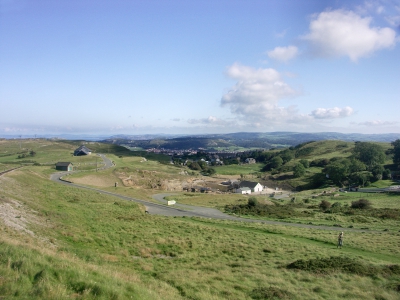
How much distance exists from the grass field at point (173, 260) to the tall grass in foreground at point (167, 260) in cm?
4

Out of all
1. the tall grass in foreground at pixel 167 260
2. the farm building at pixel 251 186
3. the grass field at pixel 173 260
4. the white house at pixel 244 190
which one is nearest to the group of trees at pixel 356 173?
the farm building at pixel 251 186

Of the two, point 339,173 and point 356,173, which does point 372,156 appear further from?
point 339,173

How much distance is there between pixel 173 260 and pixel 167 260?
39 centimetres

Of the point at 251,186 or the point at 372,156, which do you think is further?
the point at 372,156

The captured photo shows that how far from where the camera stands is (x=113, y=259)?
49.4ft

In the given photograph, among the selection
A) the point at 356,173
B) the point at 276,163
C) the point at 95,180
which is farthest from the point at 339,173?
the point at 95,180

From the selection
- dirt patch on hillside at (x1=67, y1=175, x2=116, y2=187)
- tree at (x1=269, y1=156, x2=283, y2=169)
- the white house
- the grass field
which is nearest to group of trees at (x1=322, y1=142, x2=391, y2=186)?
the white house

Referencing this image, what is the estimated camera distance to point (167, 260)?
16906mm

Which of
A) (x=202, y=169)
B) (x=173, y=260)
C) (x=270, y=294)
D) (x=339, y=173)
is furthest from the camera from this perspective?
(x=202, y=169)

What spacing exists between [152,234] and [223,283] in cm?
1153

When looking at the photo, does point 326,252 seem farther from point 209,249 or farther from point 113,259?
point 113,259

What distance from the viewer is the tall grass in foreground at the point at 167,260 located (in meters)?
8.23

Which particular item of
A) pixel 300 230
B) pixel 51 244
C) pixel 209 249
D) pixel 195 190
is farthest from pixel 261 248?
pixel 195 190

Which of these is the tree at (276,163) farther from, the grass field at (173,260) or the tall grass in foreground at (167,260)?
the tall grass in foreground at (167,260)
